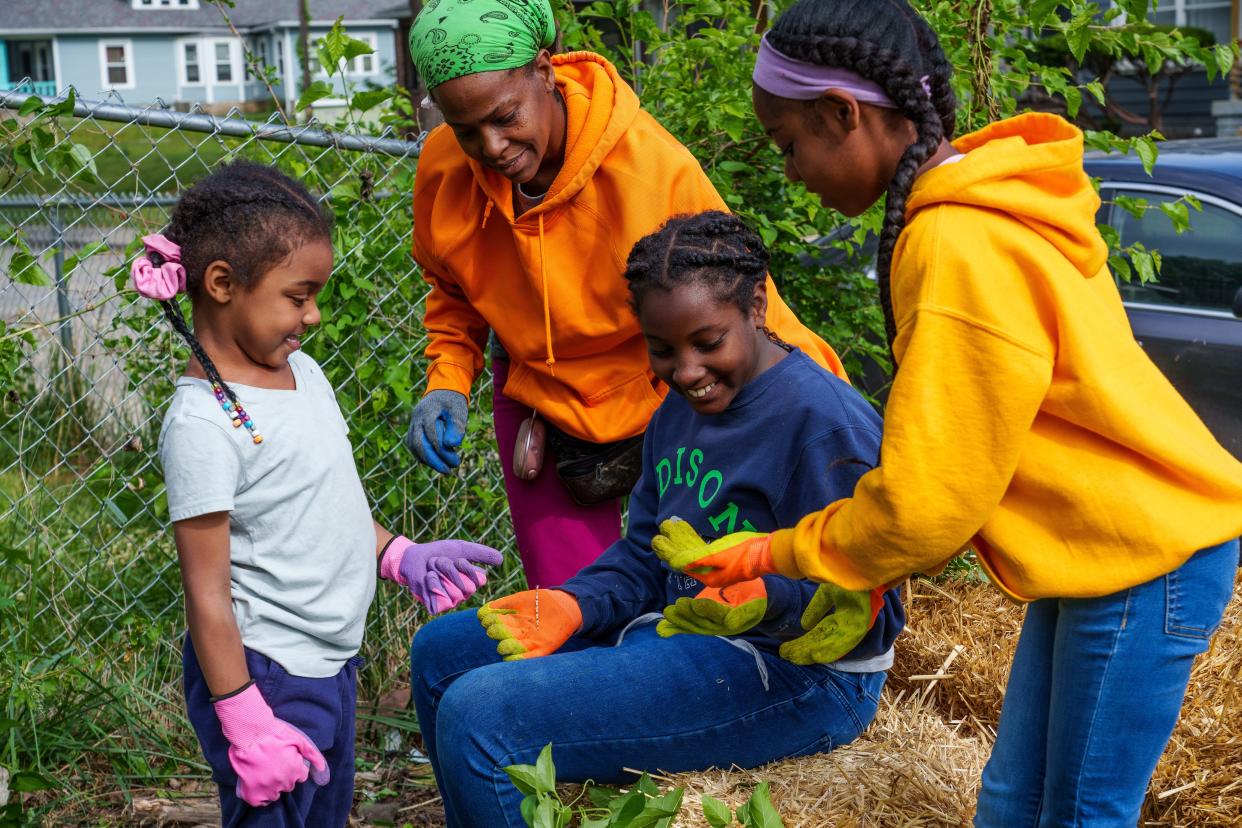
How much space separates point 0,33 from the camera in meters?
44.0

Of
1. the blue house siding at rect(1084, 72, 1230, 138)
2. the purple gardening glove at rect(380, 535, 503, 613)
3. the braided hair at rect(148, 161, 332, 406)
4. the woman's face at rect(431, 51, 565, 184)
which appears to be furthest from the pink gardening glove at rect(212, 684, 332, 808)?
the blue house siding at rect(1084, 72, 1230, 138)

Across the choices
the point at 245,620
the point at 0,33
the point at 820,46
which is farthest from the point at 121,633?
the point at 0,33

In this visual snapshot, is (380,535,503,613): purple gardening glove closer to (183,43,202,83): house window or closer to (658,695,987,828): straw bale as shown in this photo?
(658,695,987,828): straw bale

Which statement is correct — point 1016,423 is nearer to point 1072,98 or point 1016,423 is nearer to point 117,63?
point 1072,98

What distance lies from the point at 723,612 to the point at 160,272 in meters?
1.09

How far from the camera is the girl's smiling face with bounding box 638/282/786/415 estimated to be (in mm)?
2311

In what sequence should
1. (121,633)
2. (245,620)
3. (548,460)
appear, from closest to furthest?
(245,620), (548,460), (121,633)

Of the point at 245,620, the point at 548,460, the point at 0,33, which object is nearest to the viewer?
the point at 245,620

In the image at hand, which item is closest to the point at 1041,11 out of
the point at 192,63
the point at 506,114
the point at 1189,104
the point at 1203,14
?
the point at 506,114

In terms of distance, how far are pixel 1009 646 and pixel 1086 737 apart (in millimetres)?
1197

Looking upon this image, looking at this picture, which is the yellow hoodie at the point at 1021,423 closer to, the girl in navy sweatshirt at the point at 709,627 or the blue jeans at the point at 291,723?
the girl in navy sweatshirt at the point at 709,627

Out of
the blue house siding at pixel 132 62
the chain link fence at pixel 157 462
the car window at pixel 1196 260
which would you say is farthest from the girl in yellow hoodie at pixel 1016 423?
the blue house siding at pixel 132 62

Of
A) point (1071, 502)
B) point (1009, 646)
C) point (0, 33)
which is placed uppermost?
point (1071, 502)

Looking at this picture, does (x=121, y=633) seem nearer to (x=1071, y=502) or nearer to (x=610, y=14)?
(x=610, y=14)
